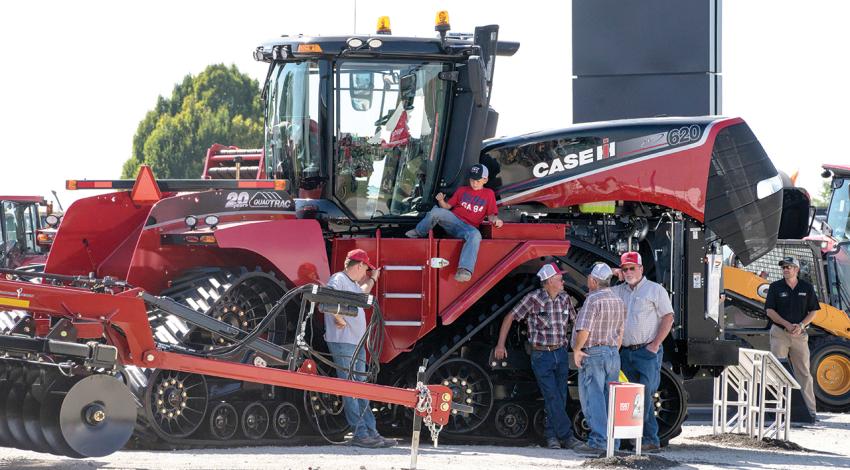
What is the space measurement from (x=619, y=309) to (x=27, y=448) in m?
4.92

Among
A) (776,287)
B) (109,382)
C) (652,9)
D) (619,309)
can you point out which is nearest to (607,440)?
(619,309)

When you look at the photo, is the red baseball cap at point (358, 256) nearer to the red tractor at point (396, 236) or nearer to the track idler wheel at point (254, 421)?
the red tractor at point (396, 236)

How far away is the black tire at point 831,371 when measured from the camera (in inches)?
723

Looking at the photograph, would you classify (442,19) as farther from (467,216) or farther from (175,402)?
(175,402)

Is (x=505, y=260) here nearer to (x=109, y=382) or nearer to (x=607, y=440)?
(x=607, y=440)

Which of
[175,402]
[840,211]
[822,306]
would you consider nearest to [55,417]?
[175,402]

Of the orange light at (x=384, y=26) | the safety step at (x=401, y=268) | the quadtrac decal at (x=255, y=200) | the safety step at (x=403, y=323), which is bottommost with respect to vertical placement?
the safety step at (x=403, y=323)

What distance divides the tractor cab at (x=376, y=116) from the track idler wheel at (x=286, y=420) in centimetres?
187

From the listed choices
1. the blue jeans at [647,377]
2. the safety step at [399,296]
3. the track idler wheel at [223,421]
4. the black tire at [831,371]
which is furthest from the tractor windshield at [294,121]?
the black tire at [831,371]

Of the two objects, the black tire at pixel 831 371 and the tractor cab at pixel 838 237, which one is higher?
the tractor cab at pixel 838 237

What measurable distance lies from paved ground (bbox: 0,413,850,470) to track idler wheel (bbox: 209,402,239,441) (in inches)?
10.0

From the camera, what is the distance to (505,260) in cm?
1302

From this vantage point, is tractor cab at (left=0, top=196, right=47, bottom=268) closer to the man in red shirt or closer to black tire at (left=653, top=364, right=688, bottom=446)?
the man in red shirt

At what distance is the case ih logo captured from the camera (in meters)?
13.7
